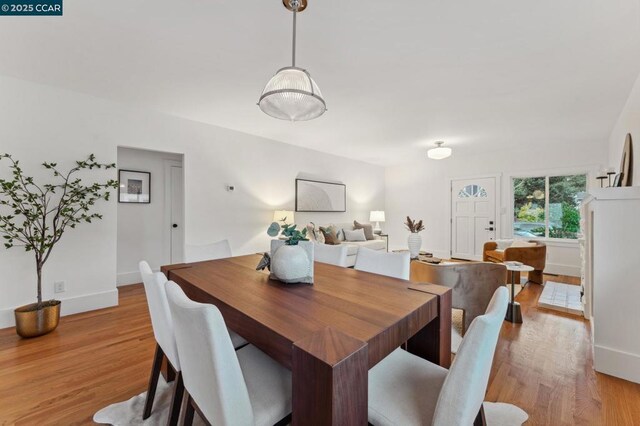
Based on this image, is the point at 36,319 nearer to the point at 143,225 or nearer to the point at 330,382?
the point at 143,225

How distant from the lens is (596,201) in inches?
76.9

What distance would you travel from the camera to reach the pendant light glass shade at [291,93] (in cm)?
151

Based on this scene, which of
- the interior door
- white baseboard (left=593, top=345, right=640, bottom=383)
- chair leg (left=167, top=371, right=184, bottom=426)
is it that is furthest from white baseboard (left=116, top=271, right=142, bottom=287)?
white baseboard (left=593, top=345, right=640, bottom=383)

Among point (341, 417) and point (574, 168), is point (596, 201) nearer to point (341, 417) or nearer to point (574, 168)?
point (341, 417)

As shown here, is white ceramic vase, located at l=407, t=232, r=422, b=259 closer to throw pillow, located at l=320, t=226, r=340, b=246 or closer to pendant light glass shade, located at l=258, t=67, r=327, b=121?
throw pillow, located at l=320, t=226, r=340, b=246

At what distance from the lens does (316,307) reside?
43.7 inches

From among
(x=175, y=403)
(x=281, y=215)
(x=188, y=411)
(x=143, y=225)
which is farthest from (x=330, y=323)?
(x=143, y=225)

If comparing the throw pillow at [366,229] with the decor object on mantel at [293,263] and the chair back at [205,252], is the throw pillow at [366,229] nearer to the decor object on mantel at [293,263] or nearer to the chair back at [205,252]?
the chair back at [205,252]

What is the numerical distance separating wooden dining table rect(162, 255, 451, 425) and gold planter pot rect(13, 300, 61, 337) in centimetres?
172

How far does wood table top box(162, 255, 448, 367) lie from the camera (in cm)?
88

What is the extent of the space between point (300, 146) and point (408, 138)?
198cm

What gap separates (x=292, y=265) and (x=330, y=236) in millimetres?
3540

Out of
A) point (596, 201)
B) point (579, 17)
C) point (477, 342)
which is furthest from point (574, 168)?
point (477, 342)

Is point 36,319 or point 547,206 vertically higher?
point 547,206
